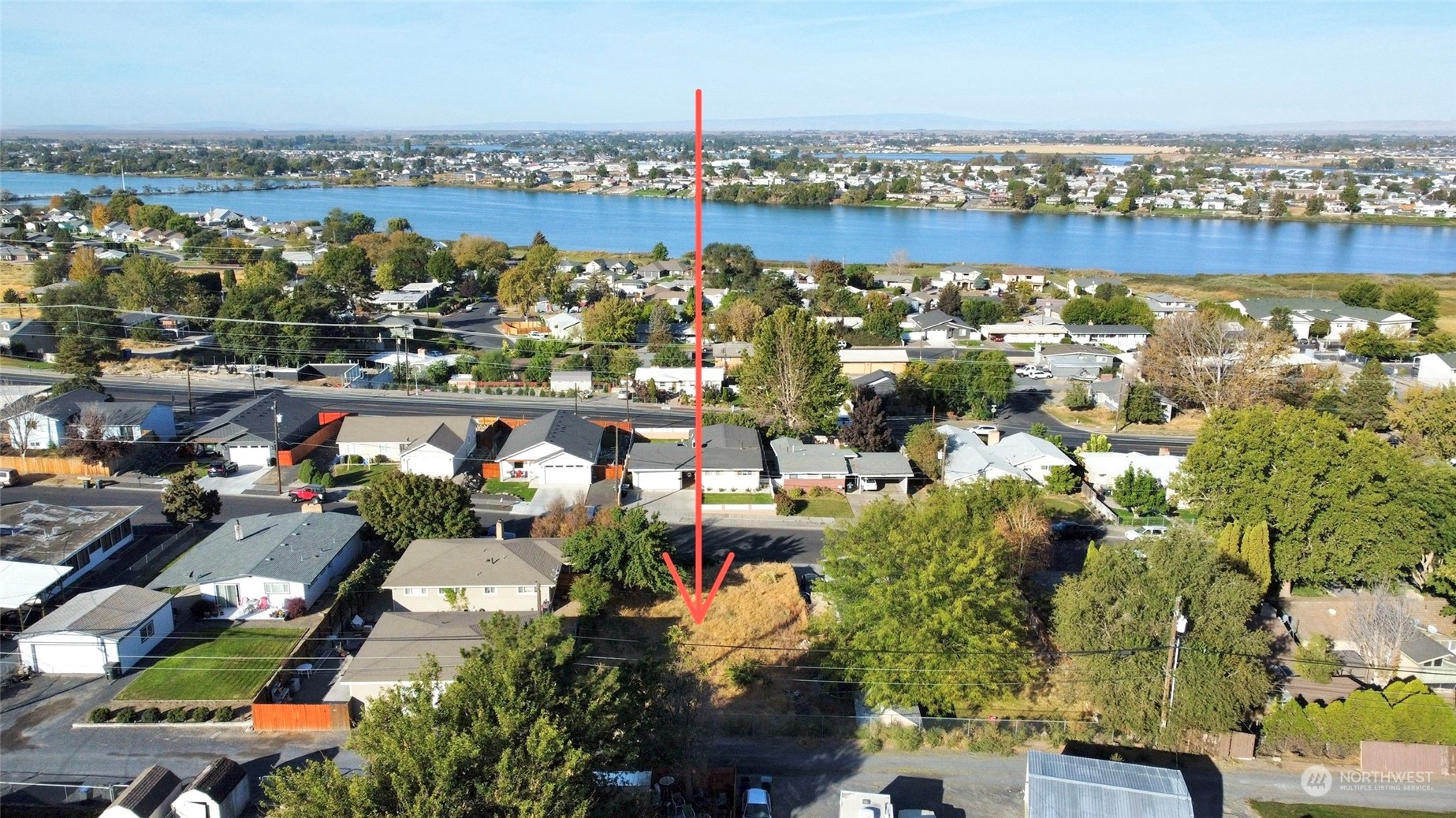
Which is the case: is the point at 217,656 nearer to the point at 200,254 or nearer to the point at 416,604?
the point at 416,604

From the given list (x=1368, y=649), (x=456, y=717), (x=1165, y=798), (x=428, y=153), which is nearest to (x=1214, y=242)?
(x=1368, y=649)

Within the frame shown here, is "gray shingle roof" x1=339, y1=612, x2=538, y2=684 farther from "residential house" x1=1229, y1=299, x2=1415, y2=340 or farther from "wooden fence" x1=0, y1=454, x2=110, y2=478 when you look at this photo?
"residential house" x1=1229, y1=299, x2=1415, y2=340

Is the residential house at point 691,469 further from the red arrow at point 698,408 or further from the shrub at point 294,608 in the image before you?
the shrub at point 294,608

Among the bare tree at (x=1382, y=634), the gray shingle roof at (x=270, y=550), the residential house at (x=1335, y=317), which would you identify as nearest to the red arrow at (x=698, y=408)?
the gray shingle roof at (x=270, y=550)

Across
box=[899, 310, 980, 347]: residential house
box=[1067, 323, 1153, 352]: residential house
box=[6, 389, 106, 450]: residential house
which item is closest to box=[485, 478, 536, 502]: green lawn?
box=[6, 389, 106, 450]: residential house

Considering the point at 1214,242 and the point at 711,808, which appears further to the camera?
the point at 1214,242

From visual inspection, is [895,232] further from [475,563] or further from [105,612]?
[105,612]
